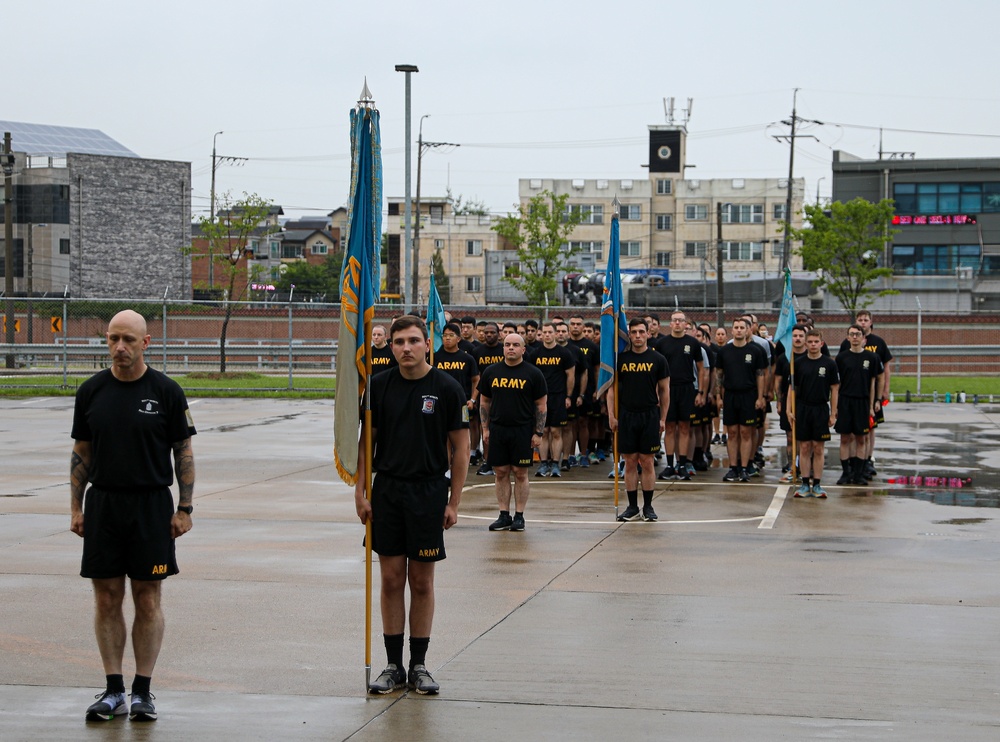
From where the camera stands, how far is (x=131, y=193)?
7275 cm

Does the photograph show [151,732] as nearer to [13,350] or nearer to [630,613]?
[630,613]

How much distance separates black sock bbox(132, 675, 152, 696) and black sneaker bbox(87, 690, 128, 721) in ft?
0.27

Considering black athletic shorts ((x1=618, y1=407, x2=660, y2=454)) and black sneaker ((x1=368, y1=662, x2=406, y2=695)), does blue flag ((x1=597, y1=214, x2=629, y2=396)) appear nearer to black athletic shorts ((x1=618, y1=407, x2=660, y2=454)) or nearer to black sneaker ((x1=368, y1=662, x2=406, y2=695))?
black athletic shorts ((x1=618, y1=407, x2=660, y2=454))

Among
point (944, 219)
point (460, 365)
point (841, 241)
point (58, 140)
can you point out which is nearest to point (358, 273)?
point (460, 365)

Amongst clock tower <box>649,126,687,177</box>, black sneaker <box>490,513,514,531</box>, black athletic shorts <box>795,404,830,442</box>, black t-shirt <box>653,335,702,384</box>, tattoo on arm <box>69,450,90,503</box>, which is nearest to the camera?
tattoo on arm <box>69,450,90,503</box>

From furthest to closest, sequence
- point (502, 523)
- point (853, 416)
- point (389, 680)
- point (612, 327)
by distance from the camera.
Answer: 1. point (853, 416)
2. point (612, 327)
3. point (502, 523)
4. point (389, 680)

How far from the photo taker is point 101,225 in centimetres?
7156

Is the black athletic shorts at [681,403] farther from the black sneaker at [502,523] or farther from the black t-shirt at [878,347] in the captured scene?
the black sneaker at [502,523]

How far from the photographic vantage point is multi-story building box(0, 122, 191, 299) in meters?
71.1

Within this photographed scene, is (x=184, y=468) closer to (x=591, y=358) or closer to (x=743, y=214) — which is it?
(x=591, y=358)

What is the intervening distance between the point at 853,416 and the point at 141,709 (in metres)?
12.1

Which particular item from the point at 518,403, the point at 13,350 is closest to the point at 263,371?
the point at 13,350

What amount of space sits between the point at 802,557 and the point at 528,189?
8823 cm

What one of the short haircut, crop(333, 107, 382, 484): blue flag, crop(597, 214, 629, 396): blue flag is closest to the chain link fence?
crop(597, 214, 629, 396): blue flag
